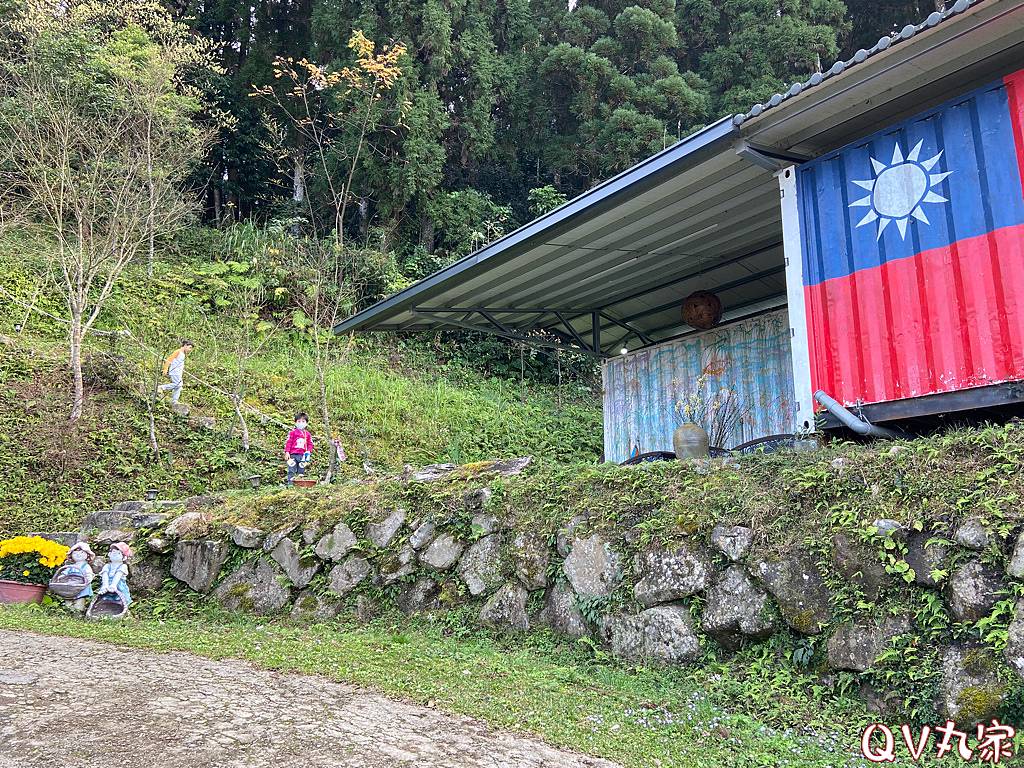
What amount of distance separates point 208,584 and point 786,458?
5875mm

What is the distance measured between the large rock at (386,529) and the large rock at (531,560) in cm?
137

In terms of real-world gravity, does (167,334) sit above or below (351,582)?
above

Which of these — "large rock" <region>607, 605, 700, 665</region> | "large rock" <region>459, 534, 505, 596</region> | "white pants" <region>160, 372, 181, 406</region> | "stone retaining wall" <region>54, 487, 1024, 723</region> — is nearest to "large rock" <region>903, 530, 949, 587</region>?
"stone retaining wall" <region>54, 487, 1024, 723</region>

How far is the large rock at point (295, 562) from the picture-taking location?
7254 mm

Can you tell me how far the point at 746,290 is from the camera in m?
10.1

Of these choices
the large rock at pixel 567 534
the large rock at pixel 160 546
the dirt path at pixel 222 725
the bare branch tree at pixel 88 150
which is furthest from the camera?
the bare branch tree at pixel 88 150

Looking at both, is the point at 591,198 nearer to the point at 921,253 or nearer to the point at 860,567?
the point at 921,253

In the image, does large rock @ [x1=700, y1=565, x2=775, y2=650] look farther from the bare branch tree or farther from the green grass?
the bare branch tree

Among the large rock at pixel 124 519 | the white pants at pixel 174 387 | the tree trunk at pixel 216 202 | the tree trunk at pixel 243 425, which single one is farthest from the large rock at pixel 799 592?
the tree trunk at pixel 216 202

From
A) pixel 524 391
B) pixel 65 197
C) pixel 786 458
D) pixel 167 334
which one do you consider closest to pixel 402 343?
pixel 524 391

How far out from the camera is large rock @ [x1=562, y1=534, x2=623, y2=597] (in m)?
5.44

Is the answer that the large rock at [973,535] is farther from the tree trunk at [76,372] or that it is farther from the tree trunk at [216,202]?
the tree trunk at [216,202]

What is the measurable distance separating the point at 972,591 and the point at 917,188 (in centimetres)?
307

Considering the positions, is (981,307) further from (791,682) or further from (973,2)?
(791,682)
